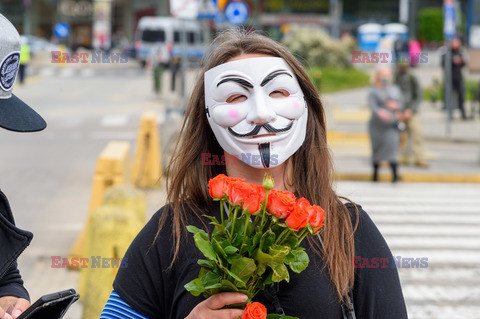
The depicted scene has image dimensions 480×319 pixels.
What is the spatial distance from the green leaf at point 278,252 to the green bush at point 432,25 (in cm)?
5699

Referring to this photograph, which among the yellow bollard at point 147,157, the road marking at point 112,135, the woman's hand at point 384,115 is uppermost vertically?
the woman's hand at point 384,115

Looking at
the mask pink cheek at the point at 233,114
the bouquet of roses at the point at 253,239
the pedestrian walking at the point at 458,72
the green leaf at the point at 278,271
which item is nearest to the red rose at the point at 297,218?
the bouquet of roses at the point at 253,239

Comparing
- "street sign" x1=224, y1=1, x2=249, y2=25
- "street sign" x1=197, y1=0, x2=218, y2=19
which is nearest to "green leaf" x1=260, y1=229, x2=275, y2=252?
"street sign" x1=197, y1=0, x2=218, y2=19

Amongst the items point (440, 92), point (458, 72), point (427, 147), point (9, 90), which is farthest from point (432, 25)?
point (9, 90)

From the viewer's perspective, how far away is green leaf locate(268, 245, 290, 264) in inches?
74.1

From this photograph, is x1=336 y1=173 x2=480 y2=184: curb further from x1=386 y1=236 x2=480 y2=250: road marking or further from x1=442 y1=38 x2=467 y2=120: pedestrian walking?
x1=442 y1=38 x2=467 y2=120: pedestrian walking

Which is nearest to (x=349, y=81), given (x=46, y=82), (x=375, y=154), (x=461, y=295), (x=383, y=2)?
(x=46, y=82)

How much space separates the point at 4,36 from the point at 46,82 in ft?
113

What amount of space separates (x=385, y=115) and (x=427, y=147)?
19.0 ft

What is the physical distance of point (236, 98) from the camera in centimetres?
248

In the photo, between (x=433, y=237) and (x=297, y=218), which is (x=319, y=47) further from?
(x=297, y=218)

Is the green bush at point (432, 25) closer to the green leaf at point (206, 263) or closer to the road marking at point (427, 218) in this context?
the road marking at point (427, 218)

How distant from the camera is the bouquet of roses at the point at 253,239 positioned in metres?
1.90

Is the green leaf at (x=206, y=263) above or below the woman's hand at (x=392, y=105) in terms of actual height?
above
